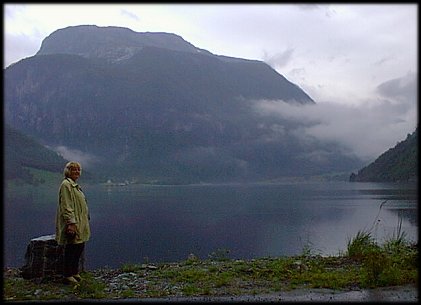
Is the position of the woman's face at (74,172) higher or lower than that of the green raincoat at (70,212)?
higher

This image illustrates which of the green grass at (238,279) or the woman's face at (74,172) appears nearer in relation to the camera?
the green grass at (238,279)

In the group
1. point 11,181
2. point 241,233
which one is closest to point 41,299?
point 241,233

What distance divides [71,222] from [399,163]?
17945 cm

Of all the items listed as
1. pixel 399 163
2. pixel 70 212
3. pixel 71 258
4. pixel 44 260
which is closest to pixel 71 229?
pixel 70 212

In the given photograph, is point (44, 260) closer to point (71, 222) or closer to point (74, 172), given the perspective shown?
point (71, 222)

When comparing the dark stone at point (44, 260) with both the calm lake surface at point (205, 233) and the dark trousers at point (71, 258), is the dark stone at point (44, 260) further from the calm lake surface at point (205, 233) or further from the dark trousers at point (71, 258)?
the calm lake surface at point (205, 233)

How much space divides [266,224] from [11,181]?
133 m

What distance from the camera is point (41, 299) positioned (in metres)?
7.26

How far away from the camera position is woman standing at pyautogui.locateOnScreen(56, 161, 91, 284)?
8.11 m

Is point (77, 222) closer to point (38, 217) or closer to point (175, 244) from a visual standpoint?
point (175, 244)

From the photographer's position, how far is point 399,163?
575 ft

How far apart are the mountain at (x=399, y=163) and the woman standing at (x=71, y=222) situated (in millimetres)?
156616

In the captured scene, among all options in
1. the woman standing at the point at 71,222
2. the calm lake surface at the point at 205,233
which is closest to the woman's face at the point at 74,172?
the woman standing at the point at 71,222

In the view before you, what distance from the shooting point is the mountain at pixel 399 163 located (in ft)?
530
